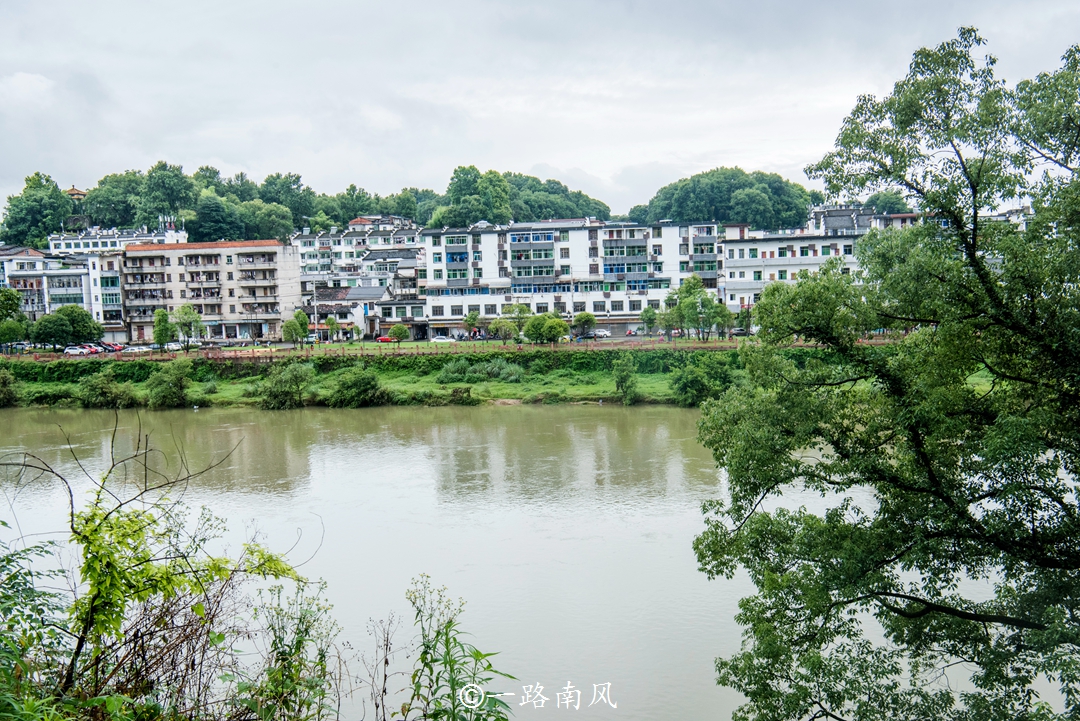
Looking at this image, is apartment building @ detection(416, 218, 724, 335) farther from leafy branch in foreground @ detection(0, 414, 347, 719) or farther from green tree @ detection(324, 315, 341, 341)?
leafy branch in foreground @ detection(0, 414, 347, 719)

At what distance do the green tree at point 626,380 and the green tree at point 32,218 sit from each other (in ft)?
149

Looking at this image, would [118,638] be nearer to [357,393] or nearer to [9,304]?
[357,393]

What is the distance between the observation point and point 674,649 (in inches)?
344

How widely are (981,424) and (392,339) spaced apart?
31.7 m

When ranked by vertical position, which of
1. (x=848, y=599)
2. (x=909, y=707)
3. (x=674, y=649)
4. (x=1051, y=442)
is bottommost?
(x=674, y=649)

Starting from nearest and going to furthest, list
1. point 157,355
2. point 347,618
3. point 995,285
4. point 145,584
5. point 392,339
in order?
1. point 145,584
2. point 995,285
3. point 347,618
4. point 157,355
5. point 392,339

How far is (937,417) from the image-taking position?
227 inches

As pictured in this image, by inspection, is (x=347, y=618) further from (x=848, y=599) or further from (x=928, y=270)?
(x=928, y=270)

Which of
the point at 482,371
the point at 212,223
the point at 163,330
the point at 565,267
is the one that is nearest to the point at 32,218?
the point at 212,223

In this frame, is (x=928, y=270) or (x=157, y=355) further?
(x=157, y=355)

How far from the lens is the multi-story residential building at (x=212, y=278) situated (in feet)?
135

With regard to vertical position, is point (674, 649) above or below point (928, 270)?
below

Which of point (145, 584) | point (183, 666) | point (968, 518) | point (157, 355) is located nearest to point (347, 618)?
point (183, 666)

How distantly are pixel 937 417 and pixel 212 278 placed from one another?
40659mm
